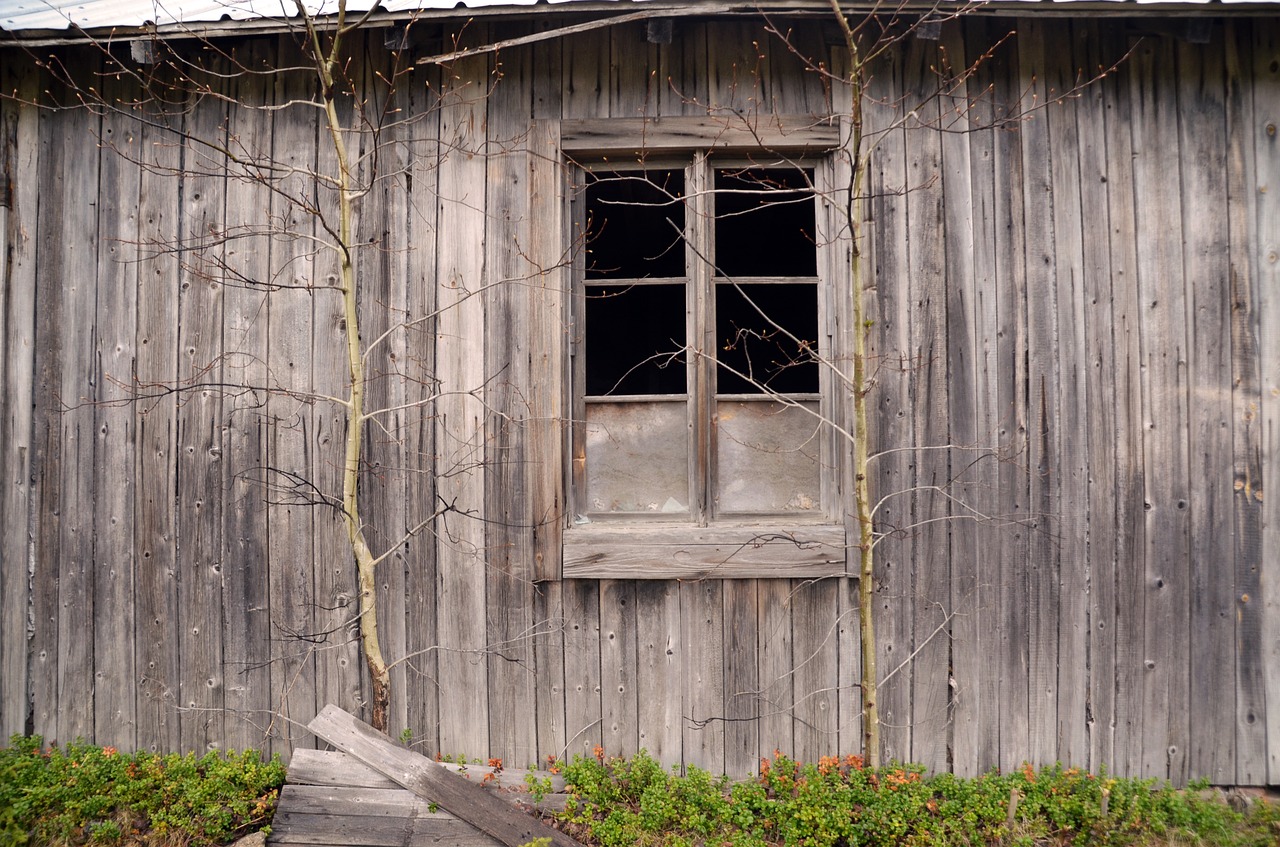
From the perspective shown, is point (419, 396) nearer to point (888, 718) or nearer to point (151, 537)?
point (151, 537)

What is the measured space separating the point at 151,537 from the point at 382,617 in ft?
3.80

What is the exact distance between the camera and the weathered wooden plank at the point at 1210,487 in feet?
10.9

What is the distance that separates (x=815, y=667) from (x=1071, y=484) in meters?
1.42

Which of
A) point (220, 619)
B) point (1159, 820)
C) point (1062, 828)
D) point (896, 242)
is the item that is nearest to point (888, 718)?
point (1062, 828)

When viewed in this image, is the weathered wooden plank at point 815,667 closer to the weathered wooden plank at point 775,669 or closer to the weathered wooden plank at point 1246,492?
the weathered wooden plank at point 775,669

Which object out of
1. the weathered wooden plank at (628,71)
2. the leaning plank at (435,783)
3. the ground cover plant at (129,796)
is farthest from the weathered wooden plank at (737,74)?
the ground cover plant at (129,796)

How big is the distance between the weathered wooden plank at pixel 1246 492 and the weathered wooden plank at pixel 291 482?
4187 mm

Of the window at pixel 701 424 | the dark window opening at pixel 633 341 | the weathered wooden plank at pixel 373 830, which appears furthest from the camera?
the dark window opening at pixel 633 341

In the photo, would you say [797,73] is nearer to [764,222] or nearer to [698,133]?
[698,133]

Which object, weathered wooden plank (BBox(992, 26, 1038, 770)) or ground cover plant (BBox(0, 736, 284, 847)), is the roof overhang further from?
ground cover plant (BBox(0, 736, 284, 847))

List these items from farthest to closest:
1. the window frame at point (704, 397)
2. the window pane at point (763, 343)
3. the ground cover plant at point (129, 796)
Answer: the window pane at point (763, 343), the window frame at point (704, 397), the ground cover plant at point (129, 796)

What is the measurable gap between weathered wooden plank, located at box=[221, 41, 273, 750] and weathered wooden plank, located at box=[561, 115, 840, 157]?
1529 mm

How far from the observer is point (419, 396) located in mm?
3400

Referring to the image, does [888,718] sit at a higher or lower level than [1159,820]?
higher
